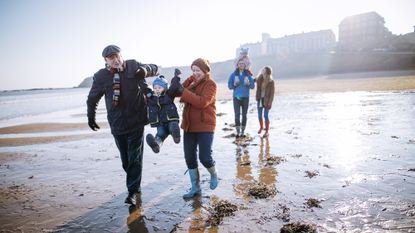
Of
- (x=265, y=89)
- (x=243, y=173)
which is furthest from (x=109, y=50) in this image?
(x=265, y=89)

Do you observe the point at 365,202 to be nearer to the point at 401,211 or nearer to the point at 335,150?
the point at 401,211

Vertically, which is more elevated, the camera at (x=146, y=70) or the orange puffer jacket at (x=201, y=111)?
the camera at (x=146, y=70)

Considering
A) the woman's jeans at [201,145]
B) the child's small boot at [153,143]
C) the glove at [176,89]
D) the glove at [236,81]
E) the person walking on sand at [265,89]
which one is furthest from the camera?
the person walking on sand at [265,89]

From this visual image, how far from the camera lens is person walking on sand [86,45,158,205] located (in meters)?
4.25

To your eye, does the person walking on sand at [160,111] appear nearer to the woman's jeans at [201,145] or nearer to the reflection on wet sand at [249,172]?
the woman's jeans at [201,145]

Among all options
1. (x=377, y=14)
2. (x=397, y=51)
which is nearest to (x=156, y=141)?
(x=397, y=51)

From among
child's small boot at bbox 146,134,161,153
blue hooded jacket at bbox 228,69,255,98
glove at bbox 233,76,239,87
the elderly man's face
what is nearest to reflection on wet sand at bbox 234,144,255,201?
child's small boot at bbox 146,134,161,153

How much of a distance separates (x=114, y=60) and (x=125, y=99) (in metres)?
0.61

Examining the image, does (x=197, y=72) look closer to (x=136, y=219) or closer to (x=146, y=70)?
(x=146, y=70)

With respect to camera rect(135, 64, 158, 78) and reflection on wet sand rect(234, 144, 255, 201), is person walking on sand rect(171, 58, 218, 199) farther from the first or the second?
reflection on wet sand rect(234, 144, 255, 201)

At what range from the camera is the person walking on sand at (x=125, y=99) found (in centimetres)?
425

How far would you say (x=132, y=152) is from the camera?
454 cm

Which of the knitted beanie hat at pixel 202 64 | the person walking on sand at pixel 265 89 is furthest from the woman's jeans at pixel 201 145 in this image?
the person walking on sand at pixel 265 89

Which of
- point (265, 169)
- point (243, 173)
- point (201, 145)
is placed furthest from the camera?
point (265, 169)
